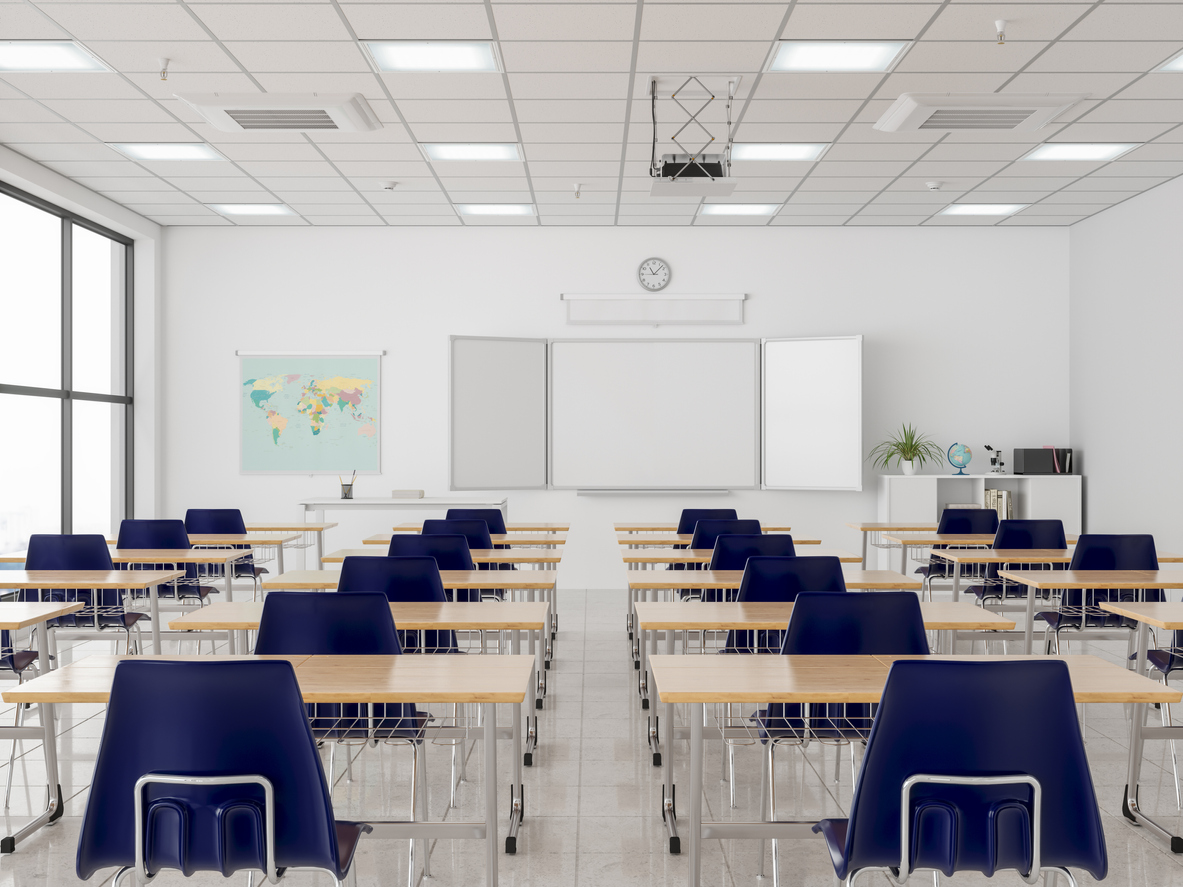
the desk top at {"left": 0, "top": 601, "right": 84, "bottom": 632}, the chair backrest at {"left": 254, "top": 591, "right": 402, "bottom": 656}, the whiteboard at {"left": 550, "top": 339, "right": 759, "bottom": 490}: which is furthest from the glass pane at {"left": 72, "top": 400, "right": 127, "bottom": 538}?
the chair backrest at {"left": 254, "top": 591, "right": 402, "bottom": 656}

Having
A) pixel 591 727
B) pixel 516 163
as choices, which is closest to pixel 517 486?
pixel 516 163

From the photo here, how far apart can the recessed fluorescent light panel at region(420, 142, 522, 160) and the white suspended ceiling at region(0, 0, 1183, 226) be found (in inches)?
4.6

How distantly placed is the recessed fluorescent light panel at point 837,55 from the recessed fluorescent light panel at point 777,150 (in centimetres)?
124

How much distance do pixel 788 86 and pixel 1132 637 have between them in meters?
3.60

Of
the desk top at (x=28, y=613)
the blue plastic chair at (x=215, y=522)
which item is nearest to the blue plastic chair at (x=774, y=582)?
the desk top at (x=28, y=613)

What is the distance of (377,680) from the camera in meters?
2.20

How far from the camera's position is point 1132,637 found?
405 cm

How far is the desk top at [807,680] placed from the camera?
203 cm

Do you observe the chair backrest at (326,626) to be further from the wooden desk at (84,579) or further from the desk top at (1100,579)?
the desk top at (1100,579)

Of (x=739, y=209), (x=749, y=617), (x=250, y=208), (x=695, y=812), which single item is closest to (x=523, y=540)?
(x=749, y=617)

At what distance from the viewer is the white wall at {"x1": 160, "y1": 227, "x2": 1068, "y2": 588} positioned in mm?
8250

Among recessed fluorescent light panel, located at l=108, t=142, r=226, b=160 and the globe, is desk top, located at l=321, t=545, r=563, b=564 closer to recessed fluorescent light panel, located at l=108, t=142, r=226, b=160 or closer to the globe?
recessed fluorescent light panel, located at l=108, t=142, r=226, b=160

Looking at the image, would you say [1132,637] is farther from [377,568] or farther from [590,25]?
[590,25]

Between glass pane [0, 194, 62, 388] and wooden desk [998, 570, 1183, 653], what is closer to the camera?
wooden desk [998, 570, 1183, 653]
